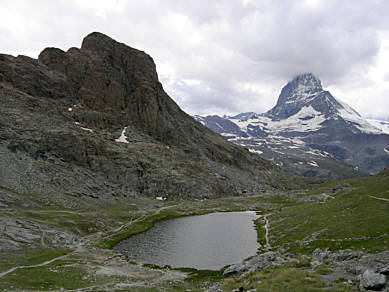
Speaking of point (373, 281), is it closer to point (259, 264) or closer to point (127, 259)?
point (259, 264)

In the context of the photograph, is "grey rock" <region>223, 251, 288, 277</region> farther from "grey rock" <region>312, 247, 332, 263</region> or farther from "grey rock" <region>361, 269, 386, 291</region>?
"grey rock" <region>361, 269, 386, 291</region>

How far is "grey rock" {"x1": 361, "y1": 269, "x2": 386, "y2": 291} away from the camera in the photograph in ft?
77.3

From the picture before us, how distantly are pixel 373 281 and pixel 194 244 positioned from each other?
184 feet

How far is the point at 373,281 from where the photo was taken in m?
23.9

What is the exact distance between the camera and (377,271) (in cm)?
2617

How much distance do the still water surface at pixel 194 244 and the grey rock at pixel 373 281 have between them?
1353 inches

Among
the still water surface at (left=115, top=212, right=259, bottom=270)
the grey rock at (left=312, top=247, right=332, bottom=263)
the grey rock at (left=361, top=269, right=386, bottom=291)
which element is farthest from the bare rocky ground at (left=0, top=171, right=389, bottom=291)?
the still water surface at (left=115, top=212, right=259, bottom=270)

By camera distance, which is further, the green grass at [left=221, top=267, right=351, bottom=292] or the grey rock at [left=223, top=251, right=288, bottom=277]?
the grey rock at [left=223, top=251, right=288, bottom=277]

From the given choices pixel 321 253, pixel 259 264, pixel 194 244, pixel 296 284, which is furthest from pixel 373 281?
pixel 194 244

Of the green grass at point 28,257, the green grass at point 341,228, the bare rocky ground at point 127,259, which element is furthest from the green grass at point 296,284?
the green grass at point 28,257

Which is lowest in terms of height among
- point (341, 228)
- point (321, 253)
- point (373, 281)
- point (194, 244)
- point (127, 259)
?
point (127, 259)

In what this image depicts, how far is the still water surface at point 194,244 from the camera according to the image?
202 feet

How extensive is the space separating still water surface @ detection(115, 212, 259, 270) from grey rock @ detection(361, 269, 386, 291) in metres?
34.4

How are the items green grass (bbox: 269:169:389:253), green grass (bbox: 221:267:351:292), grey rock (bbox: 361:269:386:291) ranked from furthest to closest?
1. green grass (bbox: 269:169:389:253)
2. green grass (bbox: 221:267:351:292)
3. grey rock (bbox: 361:269:386:291)
